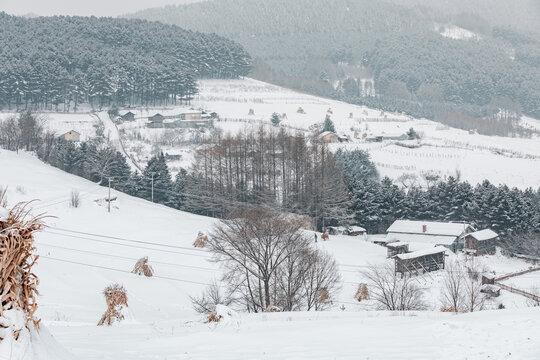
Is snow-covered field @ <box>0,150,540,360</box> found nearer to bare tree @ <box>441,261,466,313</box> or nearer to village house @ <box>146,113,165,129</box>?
bare tree @ <box>441,261,466,313</box>

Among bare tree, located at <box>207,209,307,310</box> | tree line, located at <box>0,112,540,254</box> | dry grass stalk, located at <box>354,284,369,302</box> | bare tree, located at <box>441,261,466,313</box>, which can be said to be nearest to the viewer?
bare tree, located at <box>441,261,466,313</box>

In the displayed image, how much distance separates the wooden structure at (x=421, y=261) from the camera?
3434 centimetres

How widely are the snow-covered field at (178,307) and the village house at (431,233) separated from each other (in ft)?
8.10

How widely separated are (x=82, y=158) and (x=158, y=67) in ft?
142

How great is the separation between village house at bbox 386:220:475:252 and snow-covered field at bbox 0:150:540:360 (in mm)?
2470

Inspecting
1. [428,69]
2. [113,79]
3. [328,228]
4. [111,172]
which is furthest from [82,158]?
[428,69]

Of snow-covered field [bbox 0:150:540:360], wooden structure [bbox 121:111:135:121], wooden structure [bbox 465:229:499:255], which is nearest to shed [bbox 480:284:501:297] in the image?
snow-covered field [bbox 0:150:540:360]

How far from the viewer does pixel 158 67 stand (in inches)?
3546

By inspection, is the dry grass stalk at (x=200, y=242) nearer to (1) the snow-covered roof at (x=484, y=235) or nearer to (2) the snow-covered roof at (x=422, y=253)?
(2) the snow-covered roof at (x=422, y=253)

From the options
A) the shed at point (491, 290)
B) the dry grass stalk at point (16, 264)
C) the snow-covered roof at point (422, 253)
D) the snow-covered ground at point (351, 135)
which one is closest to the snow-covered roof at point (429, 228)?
the snow-covered roof at point (422, 253)

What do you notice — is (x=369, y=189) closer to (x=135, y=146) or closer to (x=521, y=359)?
(x=135, y=146)

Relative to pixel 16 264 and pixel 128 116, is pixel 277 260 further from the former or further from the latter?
pixel 128 116

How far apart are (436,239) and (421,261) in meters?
5.49

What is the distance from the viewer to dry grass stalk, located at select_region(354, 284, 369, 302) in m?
26.7
